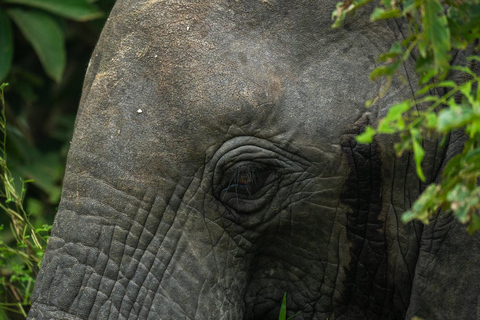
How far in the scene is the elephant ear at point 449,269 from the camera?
2.81 metres

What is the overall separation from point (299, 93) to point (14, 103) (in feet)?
16.0

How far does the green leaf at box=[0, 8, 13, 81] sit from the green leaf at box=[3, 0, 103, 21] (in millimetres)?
186

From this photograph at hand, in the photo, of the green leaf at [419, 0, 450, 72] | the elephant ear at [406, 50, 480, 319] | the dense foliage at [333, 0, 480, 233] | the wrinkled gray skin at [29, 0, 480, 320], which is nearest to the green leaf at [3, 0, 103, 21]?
the wrinkled gray skin at [29, 0, 480, 320]

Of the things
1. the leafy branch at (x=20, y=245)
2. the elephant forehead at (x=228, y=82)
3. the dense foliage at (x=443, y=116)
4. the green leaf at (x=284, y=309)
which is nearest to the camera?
the dense foliage at (x=443, y=116)

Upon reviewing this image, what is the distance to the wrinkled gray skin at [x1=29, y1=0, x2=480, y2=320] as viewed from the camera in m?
2.82

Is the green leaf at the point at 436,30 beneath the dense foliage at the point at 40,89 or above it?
beneath

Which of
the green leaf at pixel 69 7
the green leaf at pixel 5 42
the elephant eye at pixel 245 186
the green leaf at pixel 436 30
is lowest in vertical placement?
the elephant eye at pixel 245 186

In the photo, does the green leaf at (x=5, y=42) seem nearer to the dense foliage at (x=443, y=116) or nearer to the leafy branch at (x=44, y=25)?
the leafy branch at (x=44, y=25)

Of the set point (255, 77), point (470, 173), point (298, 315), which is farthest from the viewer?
point (298, 315)

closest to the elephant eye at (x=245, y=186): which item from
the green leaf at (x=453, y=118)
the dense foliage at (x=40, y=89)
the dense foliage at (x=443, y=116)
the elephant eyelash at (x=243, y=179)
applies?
the elephant eyelash at (x=243, y=179)

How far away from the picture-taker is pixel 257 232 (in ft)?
9.70

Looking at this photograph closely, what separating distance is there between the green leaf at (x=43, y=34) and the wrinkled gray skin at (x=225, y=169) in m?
3.45

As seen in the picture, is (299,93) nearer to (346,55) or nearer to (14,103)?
(346,55)

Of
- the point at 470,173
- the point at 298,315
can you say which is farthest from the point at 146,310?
the point at 470,173
